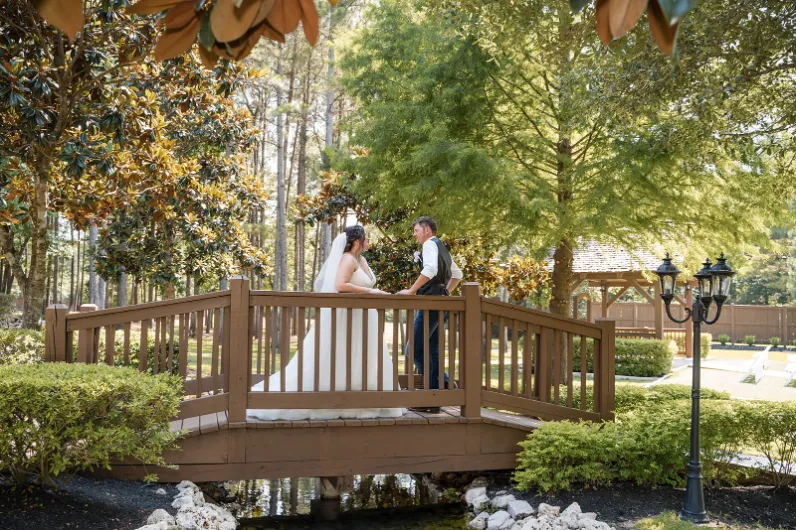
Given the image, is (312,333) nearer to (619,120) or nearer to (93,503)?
(93,503)

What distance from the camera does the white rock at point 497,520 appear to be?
217 inches

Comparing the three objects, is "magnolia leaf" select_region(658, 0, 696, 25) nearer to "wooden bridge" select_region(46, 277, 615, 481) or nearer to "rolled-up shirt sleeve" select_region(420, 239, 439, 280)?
"wooden bridge" select_region(46, 277, 615, 481)

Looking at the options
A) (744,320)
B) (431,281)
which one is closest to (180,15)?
(431,281)

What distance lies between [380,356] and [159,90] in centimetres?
596

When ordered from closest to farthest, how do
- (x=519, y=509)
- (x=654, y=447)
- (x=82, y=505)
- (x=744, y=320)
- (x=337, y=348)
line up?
(x=82, y=505), (x=519, y=509), (x=654, y=447), (x=337, y=348), (x=744, y=320)

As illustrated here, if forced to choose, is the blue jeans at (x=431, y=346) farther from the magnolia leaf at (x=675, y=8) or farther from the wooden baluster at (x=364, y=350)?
the magnolia leaf at (x=675, y=8)

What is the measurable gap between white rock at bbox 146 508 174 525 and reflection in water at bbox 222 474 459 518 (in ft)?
5.21

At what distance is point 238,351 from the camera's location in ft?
18.7

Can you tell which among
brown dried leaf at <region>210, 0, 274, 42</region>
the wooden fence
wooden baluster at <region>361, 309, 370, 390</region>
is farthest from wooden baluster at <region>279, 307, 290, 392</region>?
the wooden fence

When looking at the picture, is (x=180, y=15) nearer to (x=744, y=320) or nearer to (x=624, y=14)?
(x=624, y=14)

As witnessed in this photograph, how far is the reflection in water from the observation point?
6664 mm

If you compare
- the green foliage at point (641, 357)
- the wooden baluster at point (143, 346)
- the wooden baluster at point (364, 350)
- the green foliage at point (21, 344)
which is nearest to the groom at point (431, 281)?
the wooden baluster at point (364, 350)

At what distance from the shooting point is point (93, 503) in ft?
16.3

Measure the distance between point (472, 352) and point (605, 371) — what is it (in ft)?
4.75
